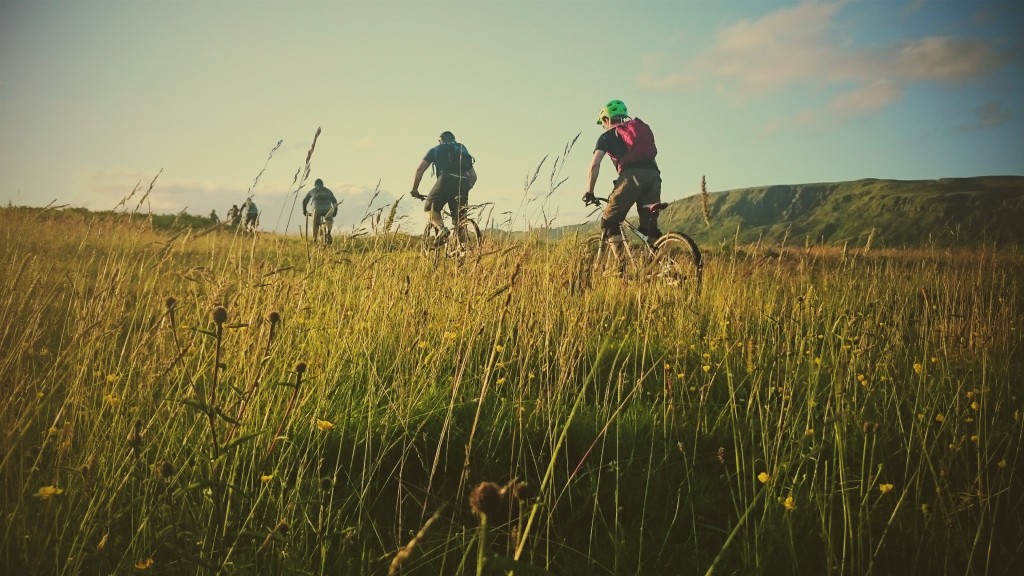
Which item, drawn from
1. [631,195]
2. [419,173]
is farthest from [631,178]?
[419,173]

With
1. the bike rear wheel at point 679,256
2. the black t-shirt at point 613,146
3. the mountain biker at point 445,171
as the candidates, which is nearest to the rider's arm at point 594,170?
the black t-shirt at point 613,146

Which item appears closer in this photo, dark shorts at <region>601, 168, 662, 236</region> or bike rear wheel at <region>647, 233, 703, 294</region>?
bike rear wheel at <region>647, 233, 703, 294</region>

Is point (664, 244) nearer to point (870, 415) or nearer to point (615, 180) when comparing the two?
point (615, 180)

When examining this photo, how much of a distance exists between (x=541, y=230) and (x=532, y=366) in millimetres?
1277

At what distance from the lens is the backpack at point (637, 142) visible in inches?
278

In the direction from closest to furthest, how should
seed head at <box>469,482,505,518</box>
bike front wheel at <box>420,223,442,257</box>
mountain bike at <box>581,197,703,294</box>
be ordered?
seed head at <box>469,482,505,518</box> → bike front wheel at <box>420,223,442,257</box> → mountain bike at <box>581,197,703,294</box>

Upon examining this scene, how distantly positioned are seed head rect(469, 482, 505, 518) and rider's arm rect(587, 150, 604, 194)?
7.08 metres

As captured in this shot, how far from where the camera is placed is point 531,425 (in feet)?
7.09

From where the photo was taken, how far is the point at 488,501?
0.63 m

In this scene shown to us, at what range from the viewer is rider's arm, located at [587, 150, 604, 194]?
24.1ft

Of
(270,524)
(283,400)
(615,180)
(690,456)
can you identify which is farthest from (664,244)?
(270,524)

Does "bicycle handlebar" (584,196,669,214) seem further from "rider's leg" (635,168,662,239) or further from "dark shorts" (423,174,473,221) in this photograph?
"dark shorts" (423,174,473,221)

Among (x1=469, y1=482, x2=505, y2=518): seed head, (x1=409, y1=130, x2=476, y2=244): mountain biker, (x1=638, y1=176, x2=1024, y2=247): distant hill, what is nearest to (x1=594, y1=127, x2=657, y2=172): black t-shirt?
(x1=409, y1=130, x2=476, y2=244): mountain biker

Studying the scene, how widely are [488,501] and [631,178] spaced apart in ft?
22.3
